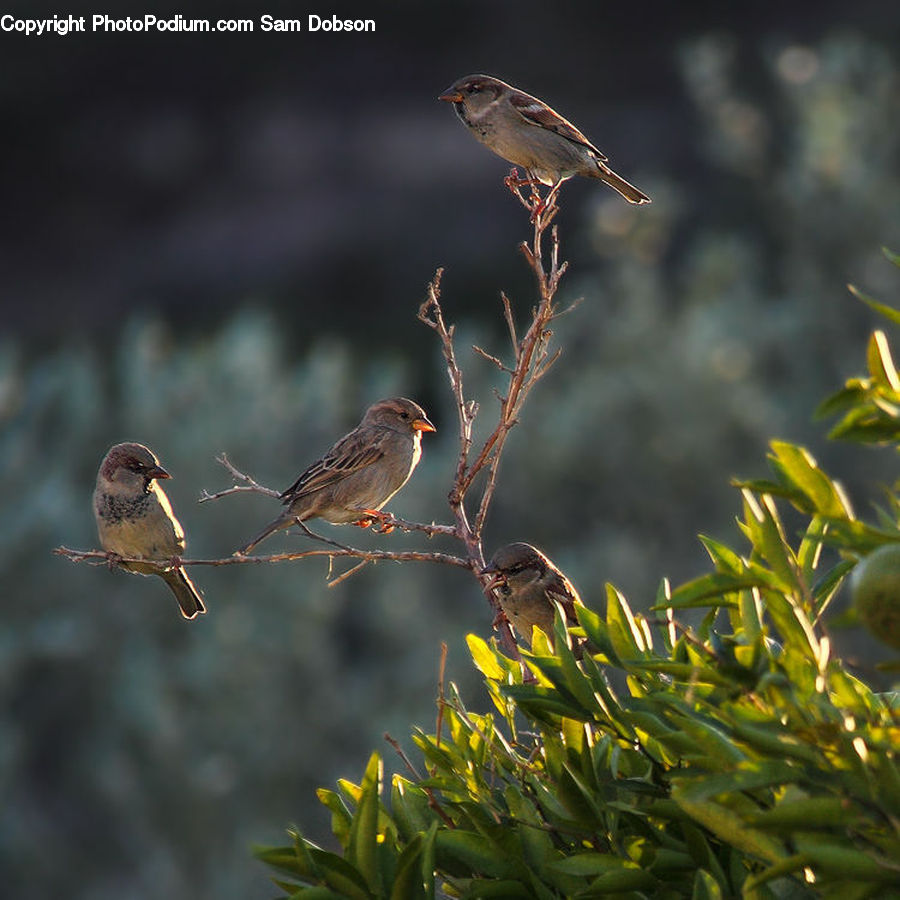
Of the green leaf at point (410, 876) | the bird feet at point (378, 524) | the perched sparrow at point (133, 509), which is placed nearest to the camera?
the green leaf at point (410, 876)

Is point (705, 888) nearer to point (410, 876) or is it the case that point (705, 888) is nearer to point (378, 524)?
point (410, 876)

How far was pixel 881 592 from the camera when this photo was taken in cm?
111

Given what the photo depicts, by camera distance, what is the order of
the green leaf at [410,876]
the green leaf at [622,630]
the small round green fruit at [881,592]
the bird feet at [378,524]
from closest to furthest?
the small round green fruit at [881,592]
the green leaf at [410,876]
the green leaf at [622,630]
the bird feet at [378,524]

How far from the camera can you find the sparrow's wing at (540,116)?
4.48m

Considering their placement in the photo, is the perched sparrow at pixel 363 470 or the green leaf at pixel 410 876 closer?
the green leaf at pixel 410 876

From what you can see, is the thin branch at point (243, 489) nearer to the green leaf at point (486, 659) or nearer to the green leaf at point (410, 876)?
the green leaf at point (486, 659)

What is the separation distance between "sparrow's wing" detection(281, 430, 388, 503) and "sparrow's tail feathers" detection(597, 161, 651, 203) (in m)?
1.07

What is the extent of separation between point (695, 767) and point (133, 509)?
3.39 m

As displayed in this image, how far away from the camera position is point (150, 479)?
173 inches

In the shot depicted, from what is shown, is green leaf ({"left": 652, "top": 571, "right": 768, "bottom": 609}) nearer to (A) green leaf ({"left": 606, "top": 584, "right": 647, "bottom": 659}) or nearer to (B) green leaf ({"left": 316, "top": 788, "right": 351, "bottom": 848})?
(A) green leaf ({"left": 606, "top": 584, "right": 647, "bottom": 659})

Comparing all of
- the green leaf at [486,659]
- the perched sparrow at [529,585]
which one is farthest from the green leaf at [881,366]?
the perched sparrow at [529,585]

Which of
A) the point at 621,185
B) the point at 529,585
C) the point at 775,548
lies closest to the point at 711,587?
the point at 775,548

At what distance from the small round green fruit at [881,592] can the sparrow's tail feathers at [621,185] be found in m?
3.47

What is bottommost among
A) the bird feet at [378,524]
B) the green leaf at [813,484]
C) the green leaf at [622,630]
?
the green leaf at [622,630]
